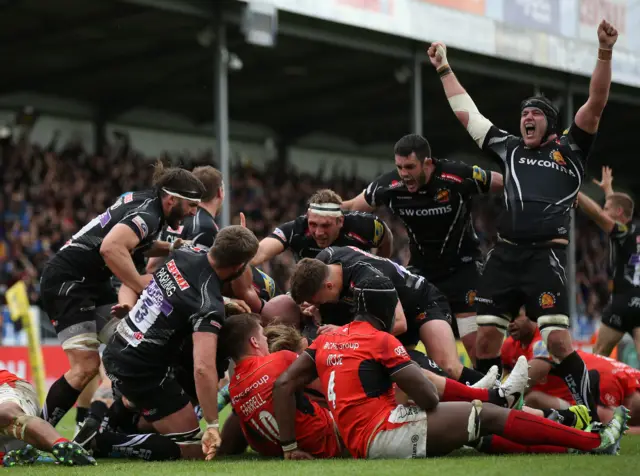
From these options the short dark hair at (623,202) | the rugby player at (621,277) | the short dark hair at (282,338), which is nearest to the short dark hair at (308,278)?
the short dark hair at (282,338)

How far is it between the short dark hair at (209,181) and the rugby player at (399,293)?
2.00m

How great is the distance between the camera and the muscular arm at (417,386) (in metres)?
5.92

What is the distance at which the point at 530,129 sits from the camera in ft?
24.8

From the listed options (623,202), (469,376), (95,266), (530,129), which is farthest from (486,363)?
(623,202)

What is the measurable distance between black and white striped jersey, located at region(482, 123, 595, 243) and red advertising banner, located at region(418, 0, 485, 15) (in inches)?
408

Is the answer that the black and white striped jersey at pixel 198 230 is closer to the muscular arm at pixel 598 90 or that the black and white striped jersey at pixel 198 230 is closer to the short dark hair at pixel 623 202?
the muscular arm at pixel 598 90

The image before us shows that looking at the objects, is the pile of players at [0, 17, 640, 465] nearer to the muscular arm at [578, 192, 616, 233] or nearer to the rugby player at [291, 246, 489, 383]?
the rugby player at [291, 246, 489, 383]

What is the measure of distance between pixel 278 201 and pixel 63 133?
506 cm

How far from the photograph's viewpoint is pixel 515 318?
322 inches

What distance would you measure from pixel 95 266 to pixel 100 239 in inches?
9.0

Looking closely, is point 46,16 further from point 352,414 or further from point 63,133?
point 352,414

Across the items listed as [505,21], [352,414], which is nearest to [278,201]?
[505,21]

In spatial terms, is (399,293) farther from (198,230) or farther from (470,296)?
(198,230)

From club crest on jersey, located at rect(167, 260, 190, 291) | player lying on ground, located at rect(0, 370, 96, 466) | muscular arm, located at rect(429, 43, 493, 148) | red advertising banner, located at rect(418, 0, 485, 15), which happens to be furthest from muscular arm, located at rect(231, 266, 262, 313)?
red advertising banner, located at rect(418, 0, 485, 15)
